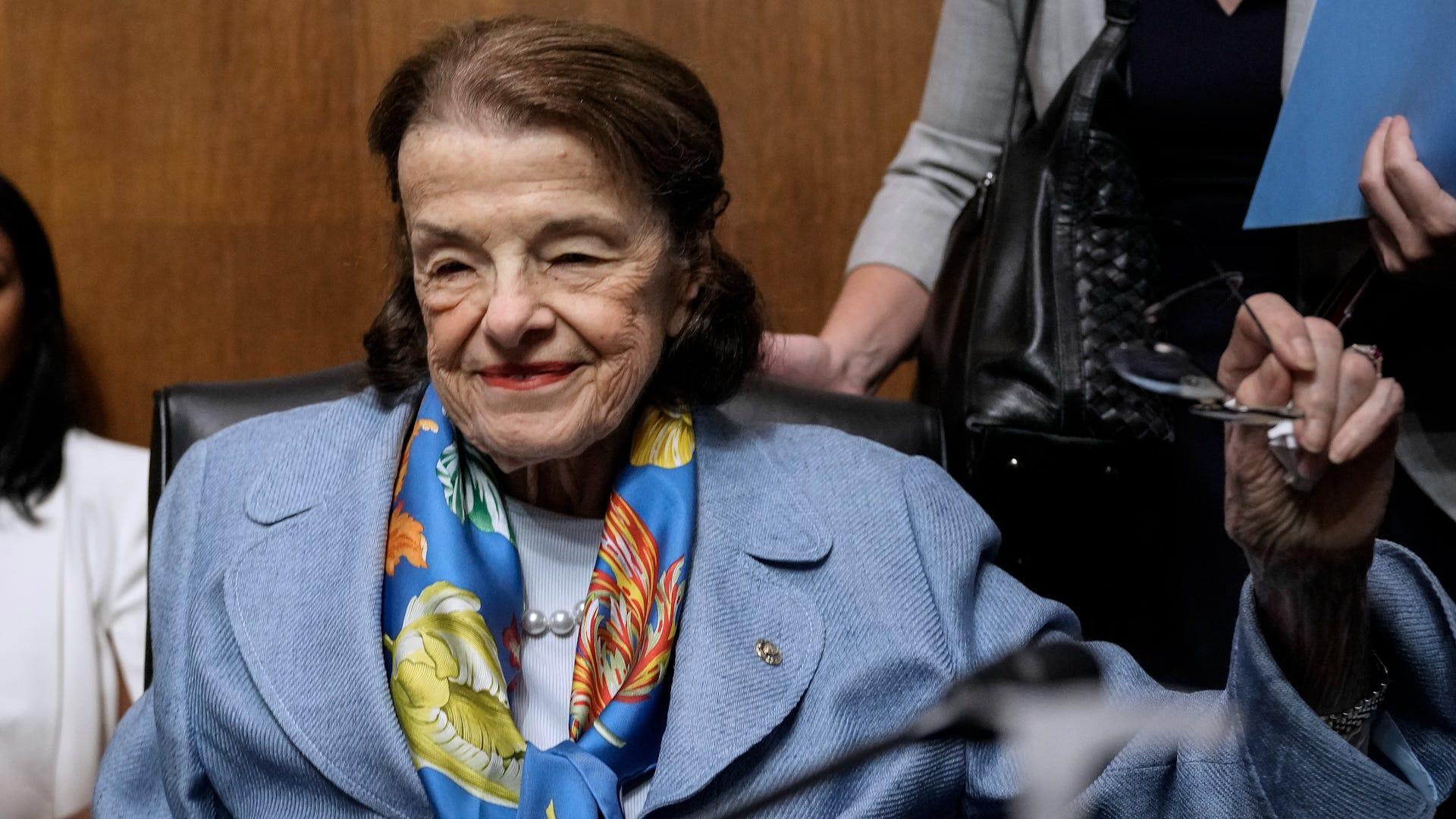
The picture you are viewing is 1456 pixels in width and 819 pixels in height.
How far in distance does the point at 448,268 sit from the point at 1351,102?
0.75 meters

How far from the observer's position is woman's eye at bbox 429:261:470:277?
1.24 metres

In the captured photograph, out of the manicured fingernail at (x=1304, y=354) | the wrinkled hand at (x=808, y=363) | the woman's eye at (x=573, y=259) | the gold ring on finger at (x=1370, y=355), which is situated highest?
the manicured fingernail at (x=1304, y=354)

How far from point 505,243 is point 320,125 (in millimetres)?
1017

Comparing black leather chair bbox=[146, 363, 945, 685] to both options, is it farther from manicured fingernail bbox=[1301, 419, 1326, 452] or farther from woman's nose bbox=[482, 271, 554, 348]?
Answer: manicured fingernail bbox=[1301, 419, 1326, 452]

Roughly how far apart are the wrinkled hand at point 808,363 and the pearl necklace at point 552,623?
0.40 metres

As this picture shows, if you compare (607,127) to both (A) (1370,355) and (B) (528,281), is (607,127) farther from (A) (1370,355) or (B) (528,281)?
(A) (1370,355)

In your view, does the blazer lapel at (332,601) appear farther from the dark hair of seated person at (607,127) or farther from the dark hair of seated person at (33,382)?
the dark hair of seated person at (33,382)

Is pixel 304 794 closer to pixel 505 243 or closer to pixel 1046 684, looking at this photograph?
pixel 505 243

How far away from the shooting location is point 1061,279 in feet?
4.42

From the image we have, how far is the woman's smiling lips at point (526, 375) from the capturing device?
1.21 meters

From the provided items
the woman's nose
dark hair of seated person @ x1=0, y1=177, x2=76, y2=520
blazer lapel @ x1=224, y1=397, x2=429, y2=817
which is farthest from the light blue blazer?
dark hair of seated person @ x1=0, y1=177, x2=76, y2=520

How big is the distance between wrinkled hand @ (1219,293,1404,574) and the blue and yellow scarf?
0.54 meters

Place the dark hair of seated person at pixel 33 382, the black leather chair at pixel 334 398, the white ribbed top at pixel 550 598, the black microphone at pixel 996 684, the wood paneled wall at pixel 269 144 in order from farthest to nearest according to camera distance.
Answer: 1. the wood paneled wall at pixel 269 144
2. the dark hair of seated person at pixel 33 382
3. the black leather chair at pixel 334 398
4. the white ribbed top at pixel 550 598
5. the black microphone at pixel 996 684

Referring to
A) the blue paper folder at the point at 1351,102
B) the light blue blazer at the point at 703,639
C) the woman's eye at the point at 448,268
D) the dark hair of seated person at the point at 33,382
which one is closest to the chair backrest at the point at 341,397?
the light blue blazer at the point at 703,639
